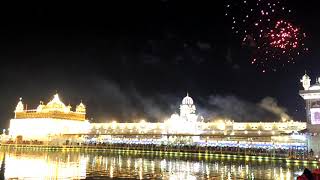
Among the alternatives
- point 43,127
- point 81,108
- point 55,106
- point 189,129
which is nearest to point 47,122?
point 43,127

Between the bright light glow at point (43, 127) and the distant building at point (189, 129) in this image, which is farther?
the bright light glow at point (43, 127)

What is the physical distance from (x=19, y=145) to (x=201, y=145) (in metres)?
26.0

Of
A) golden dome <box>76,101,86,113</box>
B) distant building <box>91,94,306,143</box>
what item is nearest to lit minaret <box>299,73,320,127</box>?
distant building <box>91,94,306,143</box>

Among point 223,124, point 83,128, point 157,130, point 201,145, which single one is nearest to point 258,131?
point 223,124

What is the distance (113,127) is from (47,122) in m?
11.4

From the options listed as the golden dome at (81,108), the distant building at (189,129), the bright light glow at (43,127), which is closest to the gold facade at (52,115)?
the bright light glow at (43,127)

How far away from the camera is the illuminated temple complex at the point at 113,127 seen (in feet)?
179

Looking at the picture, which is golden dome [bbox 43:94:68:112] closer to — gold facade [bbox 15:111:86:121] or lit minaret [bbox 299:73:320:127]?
gold facade [bbox 15:111:86:121]

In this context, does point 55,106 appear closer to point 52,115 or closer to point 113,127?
point 52,115

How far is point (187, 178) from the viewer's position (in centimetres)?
2156

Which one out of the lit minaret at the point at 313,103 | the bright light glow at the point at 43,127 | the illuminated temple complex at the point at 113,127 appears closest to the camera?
the lit minaret at the point at 313,103

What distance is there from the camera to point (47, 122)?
6272cm

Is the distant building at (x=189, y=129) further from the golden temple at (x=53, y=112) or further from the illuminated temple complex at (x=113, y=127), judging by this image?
the golden temple at (x=53, y=112)

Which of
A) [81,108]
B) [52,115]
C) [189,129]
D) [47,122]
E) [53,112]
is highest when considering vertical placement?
[81,108]
